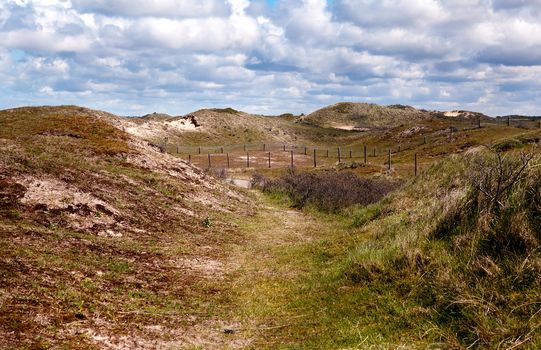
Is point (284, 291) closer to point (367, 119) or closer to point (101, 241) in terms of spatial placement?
point (101, 241)

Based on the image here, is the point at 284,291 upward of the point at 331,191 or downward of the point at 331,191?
downward

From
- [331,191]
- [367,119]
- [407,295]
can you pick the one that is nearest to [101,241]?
[407,295]

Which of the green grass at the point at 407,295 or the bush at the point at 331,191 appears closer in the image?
the green grass at the point at 407,295

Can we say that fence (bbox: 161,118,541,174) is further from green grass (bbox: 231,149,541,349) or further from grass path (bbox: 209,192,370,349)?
green grass (bbox: 231,149,541,349)

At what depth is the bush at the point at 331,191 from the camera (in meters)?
25.9

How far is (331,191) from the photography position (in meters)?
26.8

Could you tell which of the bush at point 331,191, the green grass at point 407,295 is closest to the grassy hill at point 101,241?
the green grass at point 407,295

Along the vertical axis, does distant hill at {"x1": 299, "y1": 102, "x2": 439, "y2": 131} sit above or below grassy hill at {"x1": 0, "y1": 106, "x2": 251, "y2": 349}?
above

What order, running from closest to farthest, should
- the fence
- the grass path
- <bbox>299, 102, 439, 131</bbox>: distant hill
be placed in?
the grass path
the fence
<bbox>299, 102, 439, 131</bbox>: distant hill

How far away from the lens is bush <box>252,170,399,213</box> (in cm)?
2591

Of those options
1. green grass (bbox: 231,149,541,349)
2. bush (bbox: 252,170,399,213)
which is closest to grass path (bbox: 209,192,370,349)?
green grass (bbox: 231,149,541,349)

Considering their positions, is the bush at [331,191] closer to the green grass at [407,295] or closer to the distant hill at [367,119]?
the green grass at [407,295]

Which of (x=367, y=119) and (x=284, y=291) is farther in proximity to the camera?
(x=367, y=119)

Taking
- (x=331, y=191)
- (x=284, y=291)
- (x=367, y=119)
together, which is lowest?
(x=284, y=291)
